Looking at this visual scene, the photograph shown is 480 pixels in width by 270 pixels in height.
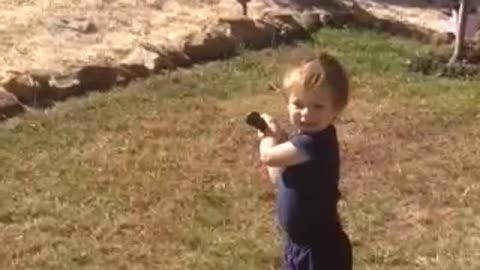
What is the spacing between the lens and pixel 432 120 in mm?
7660

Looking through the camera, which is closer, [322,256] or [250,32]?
[322,256]

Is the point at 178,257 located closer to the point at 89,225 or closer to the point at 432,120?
the point at 89,225

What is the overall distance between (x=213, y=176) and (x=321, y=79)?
2319 millimetres

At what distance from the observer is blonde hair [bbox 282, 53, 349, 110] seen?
445 centimetres

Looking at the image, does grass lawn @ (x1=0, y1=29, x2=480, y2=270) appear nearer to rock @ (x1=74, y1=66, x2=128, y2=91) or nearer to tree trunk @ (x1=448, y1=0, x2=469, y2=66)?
rock @ (x1=74, y1=66, x2=128, y2=91)

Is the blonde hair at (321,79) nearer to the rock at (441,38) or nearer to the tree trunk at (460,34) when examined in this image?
the tree trunk at (460,34)

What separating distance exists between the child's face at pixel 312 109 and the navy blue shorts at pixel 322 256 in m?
0.38

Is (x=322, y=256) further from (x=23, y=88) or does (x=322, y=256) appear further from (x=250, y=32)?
(x=250, y=32)

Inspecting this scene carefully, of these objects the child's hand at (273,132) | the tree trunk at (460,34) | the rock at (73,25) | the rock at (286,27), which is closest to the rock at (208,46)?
the rock at (286,27)

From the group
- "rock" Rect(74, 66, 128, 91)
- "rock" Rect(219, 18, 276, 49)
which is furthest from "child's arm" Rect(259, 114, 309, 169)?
"rock" Rect(219, 18, 276, 49)

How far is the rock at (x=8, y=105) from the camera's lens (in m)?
7.33

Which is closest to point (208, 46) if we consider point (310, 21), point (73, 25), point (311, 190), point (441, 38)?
point (73, 25)

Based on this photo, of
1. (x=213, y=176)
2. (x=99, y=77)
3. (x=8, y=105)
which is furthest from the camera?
(x=99, y=77)

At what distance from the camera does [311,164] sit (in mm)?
4523
